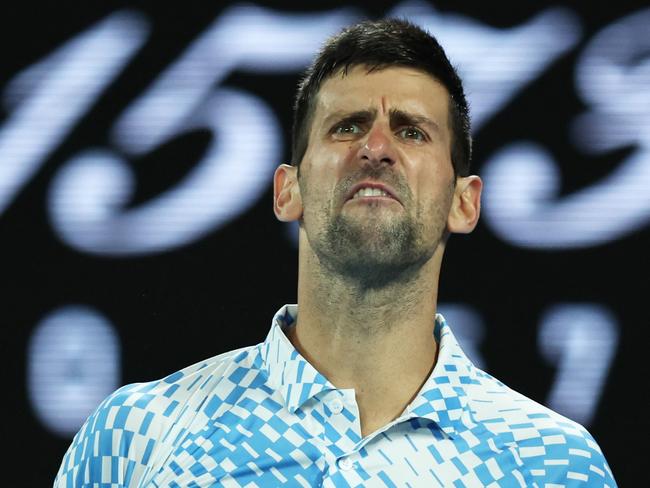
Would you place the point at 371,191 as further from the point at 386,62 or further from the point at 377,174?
the point at 386,62

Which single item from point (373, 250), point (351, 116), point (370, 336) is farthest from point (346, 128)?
point (370, 336)

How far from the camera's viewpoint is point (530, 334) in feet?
11.6

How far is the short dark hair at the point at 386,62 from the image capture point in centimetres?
270

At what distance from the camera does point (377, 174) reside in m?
2.52

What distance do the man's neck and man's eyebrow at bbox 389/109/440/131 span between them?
0.29 meters

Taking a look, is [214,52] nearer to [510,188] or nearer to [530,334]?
[510,188]

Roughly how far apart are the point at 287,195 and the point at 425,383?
0.55 m

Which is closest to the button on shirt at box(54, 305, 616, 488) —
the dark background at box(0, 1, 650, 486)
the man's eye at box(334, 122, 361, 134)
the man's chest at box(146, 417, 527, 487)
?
the man's chest at box(146, 417, 527, 487)

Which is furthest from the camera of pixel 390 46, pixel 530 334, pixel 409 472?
pixel 530 334

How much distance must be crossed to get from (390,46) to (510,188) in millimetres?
1023

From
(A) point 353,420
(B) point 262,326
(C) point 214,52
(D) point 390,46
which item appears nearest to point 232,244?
(B) point 262,326

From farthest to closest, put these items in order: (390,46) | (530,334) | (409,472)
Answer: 1. (530,334)
2. (390,46)
3. (409,472)

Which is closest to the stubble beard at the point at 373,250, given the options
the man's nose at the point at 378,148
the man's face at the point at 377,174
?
the man's face at the point at 377,174

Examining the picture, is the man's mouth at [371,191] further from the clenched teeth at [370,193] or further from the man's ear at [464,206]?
the man's ear at [464,206]
